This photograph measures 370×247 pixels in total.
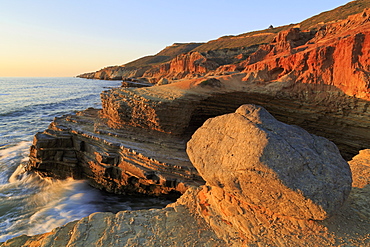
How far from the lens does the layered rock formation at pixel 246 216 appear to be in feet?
11.4

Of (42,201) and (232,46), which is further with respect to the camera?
(232,46)

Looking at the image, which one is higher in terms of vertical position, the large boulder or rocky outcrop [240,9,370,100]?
rocky outcrop [240,9,370,100]

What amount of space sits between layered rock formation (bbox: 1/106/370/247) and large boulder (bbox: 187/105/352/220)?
0.02 meters

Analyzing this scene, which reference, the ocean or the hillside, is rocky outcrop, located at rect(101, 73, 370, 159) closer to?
the ocean

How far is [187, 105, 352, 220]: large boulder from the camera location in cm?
341

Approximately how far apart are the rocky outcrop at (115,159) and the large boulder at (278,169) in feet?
13.5

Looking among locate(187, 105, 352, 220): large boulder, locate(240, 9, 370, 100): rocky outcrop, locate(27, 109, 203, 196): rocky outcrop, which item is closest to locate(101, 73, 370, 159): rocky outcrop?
locate(240, 9, 370, 100): rocky outcrop

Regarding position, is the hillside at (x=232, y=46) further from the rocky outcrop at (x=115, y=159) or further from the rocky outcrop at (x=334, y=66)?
the rocky outcrop at (x=115, y=159)

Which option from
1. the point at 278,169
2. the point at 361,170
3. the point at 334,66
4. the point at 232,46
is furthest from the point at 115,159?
the point at 232,46

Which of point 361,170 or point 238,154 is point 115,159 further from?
point 361,170

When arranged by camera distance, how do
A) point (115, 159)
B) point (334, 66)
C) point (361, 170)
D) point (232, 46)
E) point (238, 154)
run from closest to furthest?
point (238, 154), point (361, 170), point (334, 66), point (115, 159), point (232, 46)

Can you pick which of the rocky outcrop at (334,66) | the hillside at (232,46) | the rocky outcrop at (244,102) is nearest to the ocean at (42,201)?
the rocky outcrop at (244,102)

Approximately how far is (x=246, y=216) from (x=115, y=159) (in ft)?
21.9

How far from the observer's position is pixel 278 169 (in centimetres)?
344
